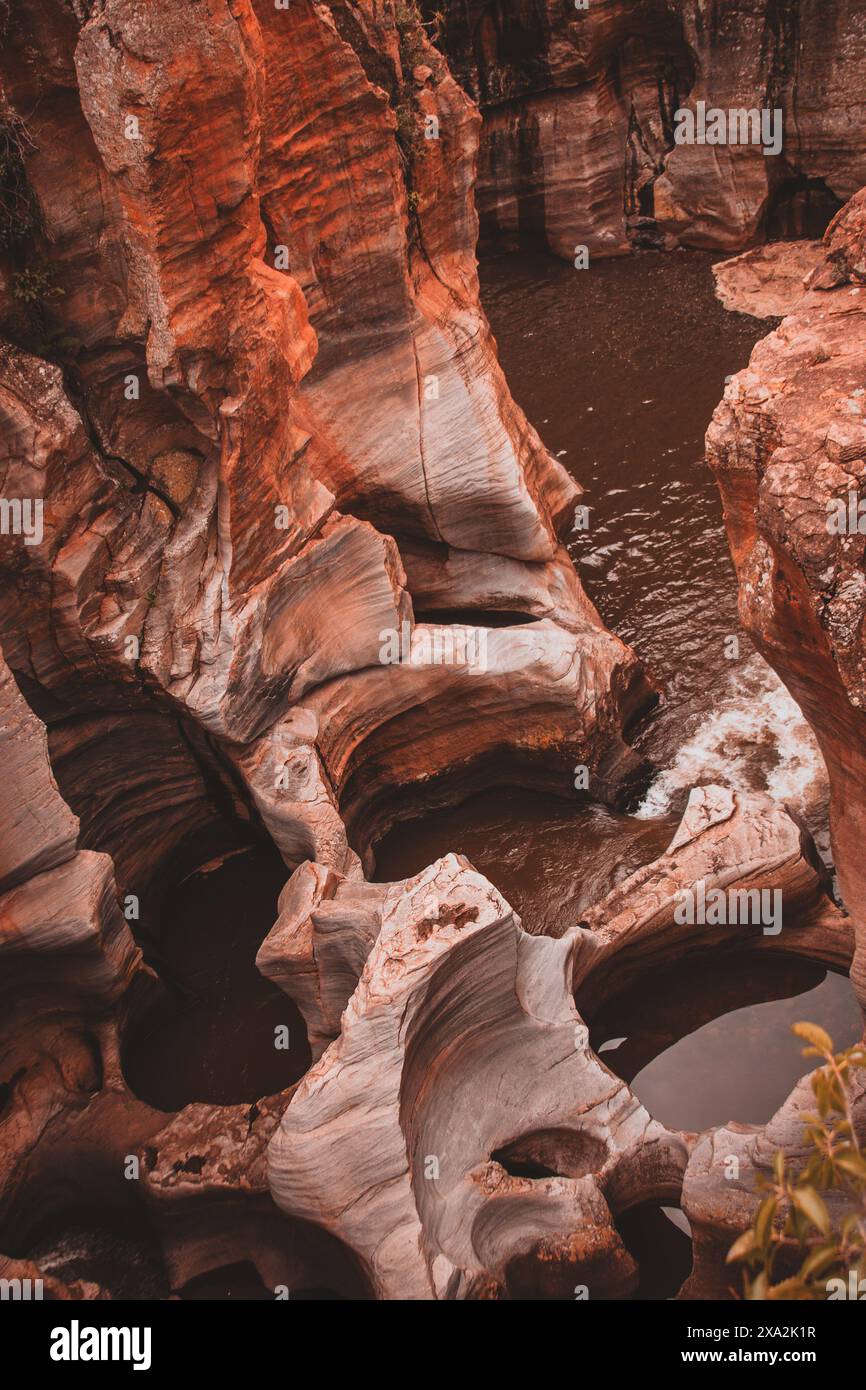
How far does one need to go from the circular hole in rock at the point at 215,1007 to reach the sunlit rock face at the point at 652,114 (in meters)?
13.3

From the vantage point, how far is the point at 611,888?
911 centimetres

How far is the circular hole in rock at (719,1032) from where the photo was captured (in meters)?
7.64

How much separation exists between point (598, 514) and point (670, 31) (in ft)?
29.8

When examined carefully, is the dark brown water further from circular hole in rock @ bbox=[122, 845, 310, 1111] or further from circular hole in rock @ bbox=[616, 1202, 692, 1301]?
circular hole in rock @ bbox=[122, 845, 310, 1111]

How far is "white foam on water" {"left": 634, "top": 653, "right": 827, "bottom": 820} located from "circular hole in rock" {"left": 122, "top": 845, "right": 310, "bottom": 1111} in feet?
10.5

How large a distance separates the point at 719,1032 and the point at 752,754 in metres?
2.78

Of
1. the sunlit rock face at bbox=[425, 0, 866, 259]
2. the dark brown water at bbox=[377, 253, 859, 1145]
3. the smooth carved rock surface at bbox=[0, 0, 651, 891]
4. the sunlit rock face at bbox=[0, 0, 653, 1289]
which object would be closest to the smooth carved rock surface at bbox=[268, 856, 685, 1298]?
the dark brown water at bbox=[377, 253, 859, 1145]

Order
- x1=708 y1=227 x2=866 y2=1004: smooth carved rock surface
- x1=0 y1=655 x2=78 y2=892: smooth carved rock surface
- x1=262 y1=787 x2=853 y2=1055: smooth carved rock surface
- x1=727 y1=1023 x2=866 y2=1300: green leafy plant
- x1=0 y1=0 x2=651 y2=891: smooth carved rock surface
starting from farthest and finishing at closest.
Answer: x1=0 y1=0 x2=651 y2=891: smooth carved rock surface → x1=262 y1=787 x2=853 y2=1055: smooth carved rock surface → x1=0 y1=655 x2=78 y2=892: smooth carved rock surface → x1=708 y1=227 x2=866 y2=1004: smooth carved rock surface → x1=727 y1=1023 x2=866 y2=1300: green leafy plant

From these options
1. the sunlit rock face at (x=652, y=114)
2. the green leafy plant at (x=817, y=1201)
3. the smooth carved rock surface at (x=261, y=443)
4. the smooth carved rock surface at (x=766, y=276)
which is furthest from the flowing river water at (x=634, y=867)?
the sunlit rock face at (x=652, y=114)

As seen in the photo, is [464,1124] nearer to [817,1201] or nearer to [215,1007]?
[215,1007]

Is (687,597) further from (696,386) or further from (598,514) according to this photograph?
(696,386)

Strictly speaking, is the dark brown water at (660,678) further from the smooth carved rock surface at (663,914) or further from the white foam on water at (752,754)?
the smooth carved rock surface at (663,914)

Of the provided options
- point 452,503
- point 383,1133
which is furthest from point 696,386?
point 383,1133

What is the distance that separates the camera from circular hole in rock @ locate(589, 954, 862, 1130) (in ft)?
25.1
